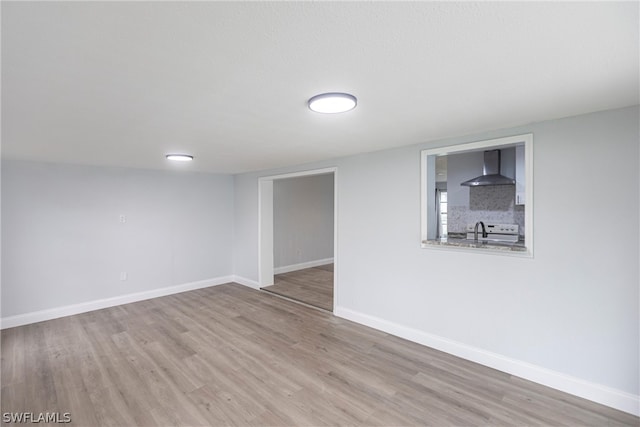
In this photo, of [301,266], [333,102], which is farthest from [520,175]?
[301,266]

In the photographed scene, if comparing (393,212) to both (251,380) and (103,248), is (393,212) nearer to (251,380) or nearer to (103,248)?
(251,380)

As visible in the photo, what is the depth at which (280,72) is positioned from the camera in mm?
1577

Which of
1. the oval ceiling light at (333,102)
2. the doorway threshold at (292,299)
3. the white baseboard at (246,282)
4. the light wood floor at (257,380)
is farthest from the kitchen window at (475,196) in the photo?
the white baseboard at (246,282)

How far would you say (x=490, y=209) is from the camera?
A: 5121mm

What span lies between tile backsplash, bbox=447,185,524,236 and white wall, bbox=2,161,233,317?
468 centimetres

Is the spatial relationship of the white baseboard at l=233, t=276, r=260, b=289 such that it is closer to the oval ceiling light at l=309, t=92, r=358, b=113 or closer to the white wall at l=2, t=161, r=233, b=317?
the white wall at l=2, t=161, r=233, b=317

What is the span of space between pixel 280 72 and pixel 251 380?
8.38 feet

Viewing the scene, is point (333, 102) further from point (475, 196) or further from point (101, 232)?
point (101, 232)

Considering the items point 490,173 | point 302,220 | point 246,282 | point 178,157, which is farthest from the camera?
point 302,220

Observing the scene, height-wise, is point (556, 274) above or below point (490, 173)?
below

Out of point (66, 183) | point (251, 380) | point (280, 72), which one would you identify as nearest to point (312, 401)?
point (251, 380)

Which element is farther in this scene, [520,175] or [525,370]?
[520,175]

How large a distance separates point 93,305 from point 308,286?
Answer: 351 centimetres

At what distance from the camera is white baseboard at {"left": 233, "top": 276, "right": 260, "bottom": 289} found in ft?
18.8
